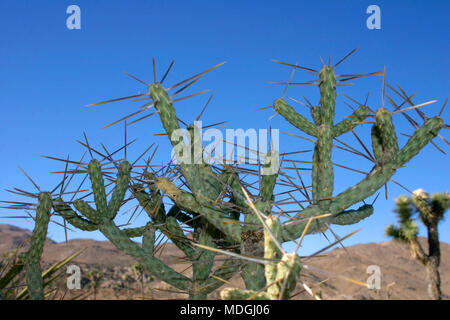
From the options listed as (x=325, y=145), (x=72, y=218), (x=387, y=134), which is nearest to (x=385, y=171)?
(x=387, y=134)

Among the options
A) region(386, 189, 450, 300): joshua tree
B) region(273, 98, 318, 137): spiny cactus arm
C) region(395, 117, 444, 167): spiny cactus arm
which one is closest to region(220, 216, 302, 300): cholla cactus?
region(273, 98, 318, 137): spiny cactus arm

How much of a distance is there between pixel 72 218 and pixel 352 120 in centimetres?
277

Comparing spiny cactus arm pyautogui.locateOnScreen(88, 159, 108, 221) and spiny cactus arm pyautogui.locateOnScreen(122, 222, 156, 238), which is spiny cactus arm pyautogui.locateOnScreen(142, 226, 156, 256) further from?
spiny cactus arm pyautogui.locateOnScreen(88, 159, 108, 221)

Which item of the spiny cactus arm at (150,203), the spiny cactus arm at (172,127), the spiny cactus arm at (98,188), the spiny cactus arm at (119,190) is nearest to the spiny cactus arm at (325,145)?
the spiny cactus arm at (172,127)

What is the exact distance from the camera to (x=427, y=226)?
673 inches

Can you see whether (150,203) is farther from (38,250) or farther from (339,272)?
(339,272)

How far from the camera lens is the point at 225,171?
12.7ft

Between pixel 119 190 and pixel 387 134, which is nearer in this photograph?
pixel 387 134

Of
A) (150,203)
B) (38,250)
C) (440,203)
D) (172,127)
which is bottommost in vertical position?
(38,250)
